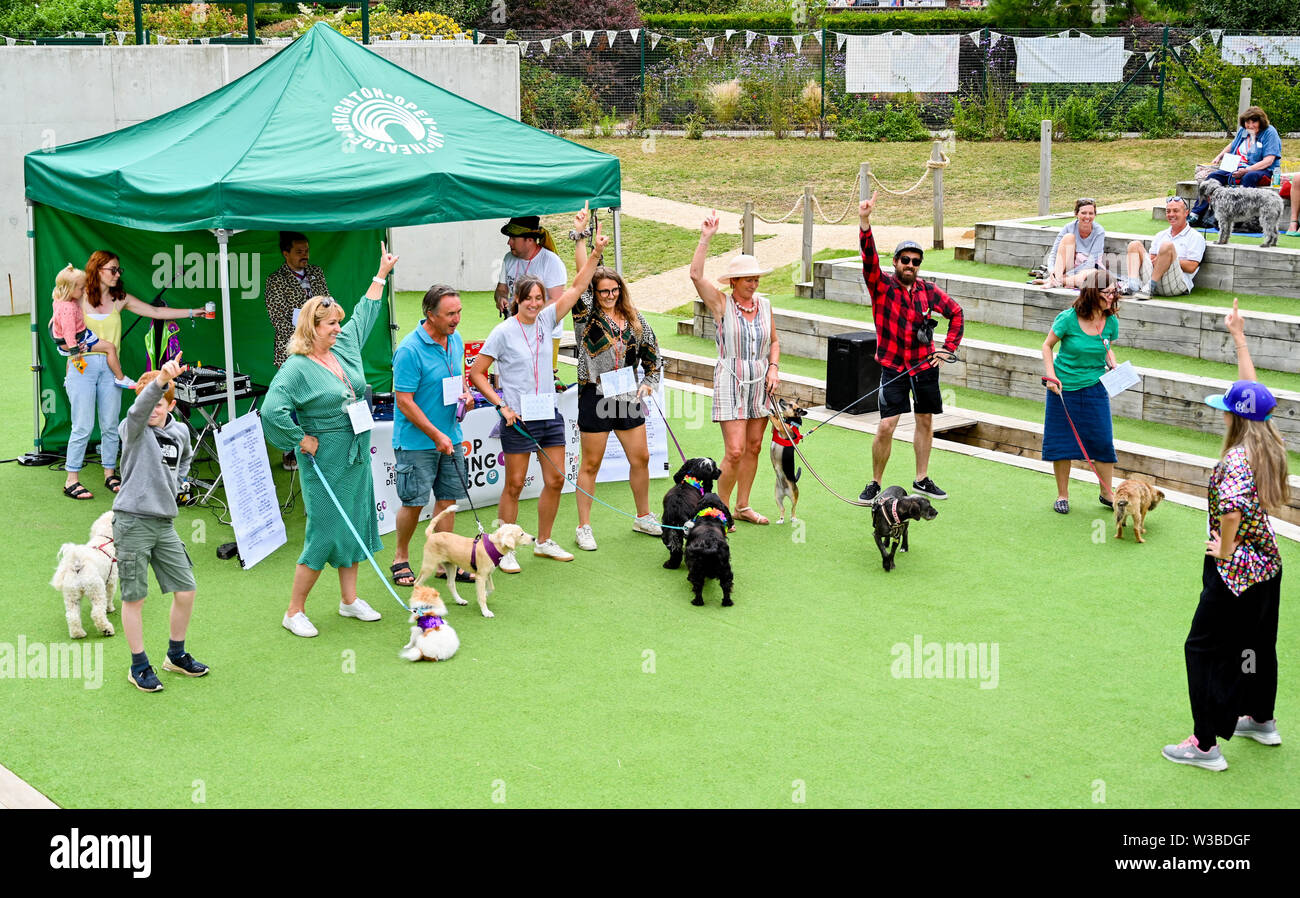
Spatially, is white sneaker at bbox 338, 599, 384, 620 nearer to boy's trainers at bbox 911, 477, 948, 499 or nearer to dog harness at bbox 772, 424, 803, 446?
dog harness at bbox 772, 424, 803, 446

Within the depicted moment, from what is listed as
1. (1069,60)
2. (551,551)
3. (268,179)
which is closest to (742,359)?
(551,551)

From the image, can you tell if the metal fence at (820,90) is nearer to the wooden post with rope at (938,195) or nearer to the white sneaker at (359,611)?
the wooden post with rope at (938,195)

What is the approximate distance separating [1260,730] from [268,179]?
6.25 m

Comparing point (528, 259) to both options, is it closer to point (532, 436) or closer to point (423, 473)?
point (532, 436)

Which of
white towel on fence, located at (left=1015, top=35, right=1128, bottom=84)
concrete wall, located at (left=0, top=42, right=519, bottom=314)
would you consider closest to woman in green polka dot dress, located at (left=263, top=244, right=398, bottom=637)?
concrete wall, located at (left=0, top=42, right=519, bottom=314)

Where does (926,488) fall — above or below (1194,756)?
above

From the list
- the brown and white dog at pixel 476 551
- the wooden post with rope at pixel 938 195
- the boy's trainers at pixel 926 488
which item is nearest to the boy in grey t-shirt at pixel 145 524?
the brown and white dog at pixel 476 551

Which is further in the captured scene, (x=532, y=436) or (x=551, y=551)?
Result: (x=551, y=551)

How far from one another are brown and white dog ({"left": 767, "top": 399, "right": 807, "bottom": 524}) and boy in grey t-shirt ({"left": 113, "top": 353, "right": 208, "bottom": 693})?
12.7 feet

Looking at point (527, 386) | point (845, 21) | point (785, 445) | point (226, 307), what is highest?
point (845, 21)

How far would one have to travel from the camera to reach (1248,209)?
13484 millimetres

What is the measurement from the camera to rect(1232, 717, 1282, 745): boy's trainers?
5.58m

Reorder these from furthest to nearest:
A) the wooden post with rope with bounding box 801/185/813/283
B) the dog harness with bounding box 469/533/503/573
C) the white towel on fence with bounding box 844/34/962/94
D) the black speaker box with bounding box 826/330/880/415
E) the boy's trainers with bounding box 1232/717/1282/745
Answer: the white towel on fence with bounding box 844/34/962/94 < the wooden post with rope with bounding box 801/185/813/283 < the black speaker box with bounding box 826/330/880/415 < the dog harness with bounding box 469/533/503/573 < the boy's trainers with bounding box 1232/717/1282/745

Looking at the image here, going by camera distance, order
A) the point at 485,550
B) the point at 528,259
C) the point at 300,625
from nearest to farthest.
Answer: the point at 300,625
the point at 485,550
the point at 528,259
